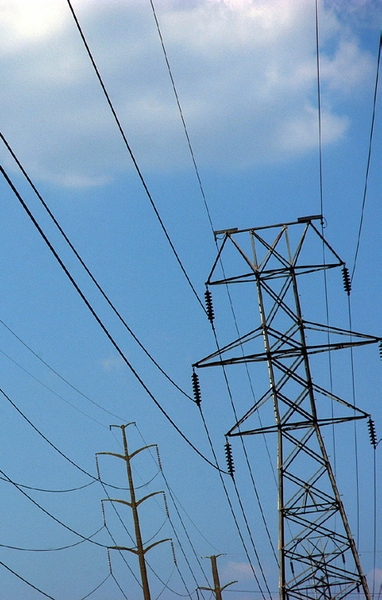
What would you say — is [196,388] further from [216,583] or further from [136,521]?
[216,583]

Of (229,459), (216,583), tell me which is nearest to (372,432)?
(229,459)

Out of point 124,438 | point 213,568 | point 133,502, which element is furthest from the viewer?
point 213,568

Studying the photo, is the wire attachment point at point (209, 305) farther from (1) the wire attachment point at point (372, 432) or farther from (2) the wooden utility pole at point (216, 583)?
(2) the wooden utility pole at point (216, 583)

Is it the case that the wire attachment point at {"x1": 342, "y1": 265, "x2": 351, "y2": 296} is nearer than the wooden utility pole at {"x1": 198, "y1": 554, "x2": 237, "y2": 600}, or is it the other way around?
the wire attachment point at {"x1": 342, "y1": 265, "x2": 351, "y2": 296}

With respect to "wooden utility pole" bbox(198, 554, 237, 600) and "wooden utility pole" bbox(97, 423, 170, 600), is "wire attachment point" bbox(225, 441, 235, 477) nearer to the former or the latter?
"wooden utility pole" bbox(97, 423, 170, 600)

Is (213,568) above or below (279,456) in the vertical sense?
above

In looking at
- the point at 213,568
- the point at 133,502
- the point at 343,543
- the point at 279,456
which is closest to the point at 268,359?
the point at 279,456

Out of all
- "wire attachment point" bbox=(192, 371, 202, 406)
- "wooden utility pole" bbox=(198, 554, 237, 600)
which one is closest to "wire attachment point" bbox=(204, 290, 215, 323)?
"wire attachment point" bbox=(192, 371, 202, 406)

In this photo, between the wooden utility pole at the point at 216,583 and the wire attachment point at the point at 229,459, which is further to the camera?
the wooden utility pole at the point at 216,583

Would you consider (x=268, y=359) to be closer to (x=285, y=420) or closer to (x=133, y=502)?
(x=285, y=420)

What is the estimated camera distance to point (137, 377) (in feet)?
58.3

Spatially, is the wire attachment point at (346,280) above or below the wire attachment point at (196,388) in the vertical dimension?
above

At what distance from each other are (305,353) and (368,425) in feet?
12.6

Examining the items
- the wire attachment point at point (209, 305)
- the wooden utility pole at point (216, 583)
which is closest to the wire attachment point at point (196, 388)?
the wire attachment point at point (209, 305)
